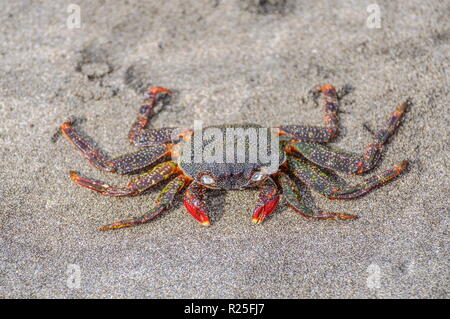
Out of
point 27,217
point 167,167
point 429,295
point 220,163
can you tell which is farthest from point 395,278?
point 27,217

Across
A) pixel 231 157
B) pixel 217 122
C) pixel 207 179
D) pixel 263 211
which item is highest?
pixel 231 157

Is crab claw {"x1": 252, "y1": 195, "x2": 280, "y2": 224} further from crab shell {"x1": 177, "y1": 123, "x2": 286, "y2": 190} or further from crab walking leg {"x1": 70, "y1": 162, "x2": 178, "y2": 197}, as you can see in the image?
crab walking leg {"x1": 70, "y1": 162, "x2": 178, "y2": 197}

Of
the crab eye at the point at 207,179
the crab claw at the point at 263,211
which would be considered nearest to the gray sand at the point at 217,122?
the crab claw at the point at 263,211

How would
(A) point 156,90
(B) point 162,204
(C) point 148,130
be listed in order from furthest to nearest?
(A) point 156,90 < (C) point 148,130 < (B) point 162,204

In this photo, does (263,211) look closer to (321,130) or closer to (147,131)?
(321,130)

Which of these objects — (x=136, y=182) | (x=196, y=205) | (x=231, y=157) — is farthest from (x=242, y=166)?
(x=136, y=182)
